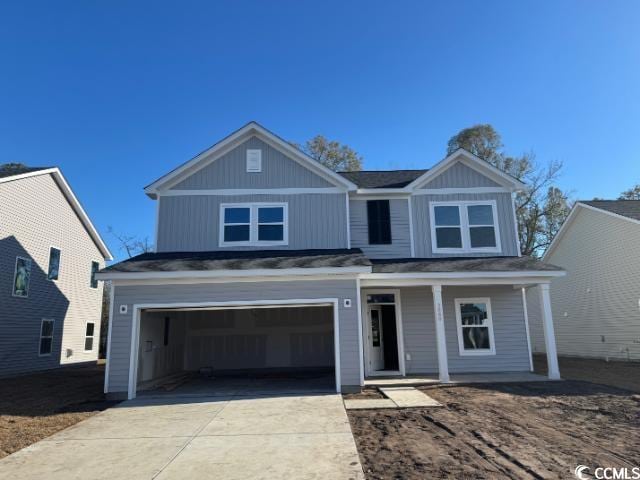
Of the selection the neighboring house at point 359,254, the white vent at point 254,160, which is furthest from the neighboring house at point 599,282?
the white vent at point 254,160

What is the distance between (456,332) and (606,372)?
205 inches

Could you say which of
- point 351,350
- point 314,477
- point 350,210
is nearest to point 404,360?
point 351,350

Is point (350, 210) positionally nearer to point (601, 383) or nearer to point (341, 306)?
point (341, 306)

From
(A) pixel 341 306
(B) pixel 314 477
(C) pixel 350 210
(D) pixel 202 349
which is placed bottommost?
(B) pixel 314 477

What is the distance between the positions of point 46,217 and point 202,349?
903 cm

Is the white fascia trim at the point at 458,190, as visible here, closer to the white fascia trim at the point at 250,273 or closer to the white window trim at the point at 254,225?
the white window trim at the point at 254,225

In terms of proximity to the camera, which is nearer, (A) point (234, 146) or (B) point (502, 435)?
(B) point (502, 435)

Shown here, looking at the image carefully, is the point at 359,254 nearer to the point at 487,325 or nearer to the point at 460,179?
the point at 460,179

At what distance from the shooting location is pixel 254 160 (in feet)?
44.9

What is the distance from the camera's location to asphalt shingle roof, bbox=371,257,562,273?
1212cm

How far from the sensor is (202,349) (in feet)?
52.3

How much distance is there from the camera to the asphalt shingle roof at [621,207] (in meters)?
17.0

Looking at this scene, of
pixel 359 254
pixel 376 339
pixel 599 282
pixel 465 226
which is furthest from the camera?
pixel 599 282

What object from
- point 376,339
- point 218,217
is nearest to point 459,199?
point 376,339
